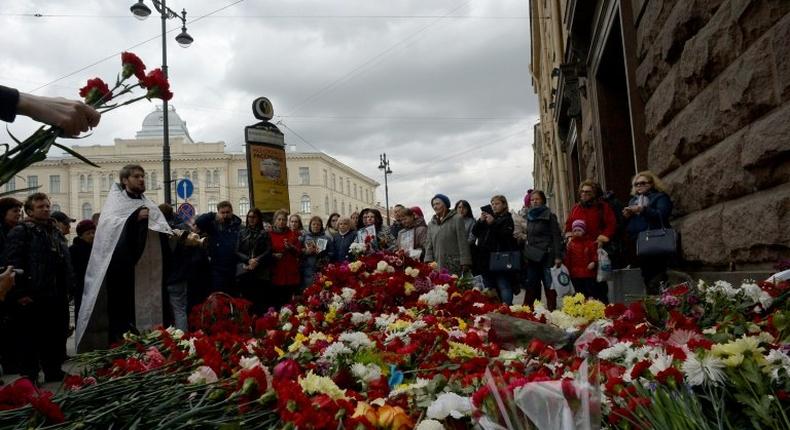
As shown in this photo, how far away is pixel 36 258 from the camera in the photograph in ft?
18.6

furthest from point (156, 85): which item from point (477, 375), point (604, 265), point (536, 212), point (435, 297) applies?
point (536, 212)

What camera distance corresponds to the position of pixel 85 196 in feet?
202

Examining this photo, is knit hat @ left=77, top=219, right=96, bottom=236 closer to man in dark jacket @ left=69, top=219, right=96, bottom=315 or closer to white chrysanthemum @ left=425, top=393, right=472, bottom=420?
man in dark jacket @ left=69, top=219, right=96, bottom=315

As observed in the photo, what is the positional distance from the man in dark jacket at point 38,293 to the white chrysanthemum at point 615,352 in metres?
4.98

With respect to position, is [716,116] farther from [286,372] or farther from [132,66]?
[132,66]

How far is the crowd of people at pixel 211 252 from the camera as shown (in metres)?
5.12

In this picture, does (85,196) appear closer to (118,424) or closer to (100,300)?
(100,300)

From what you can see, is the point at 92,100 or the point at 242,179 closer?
the point at 92,100

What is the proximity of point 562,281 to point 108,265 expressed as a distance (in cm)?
471

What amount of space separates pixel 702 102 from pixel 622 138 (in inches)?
127

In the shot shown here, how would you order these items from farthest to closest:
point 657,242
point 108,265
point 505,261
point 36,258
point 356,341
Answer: point 505,261 → point 36,258 → point 108,265 → point 657,242 → point 356,341

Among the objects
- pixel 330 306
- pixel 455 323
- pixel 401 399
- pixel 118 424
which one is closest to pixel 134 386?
pixel 118 424

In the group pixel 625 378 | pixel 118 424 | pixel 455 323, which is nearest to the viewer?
pixel 118 424

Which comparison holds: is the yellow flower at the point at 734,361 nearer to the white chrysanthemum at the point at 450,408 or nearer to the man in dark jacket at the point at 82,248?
the white chrysanthemum at the point at 450,408
